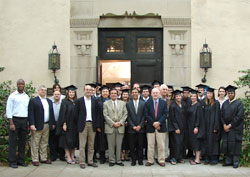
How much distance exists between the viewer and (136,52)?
1286 cm

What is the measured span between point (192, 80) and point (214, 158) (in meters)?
3.88

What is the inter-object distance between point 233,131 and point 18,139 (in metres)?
5.60

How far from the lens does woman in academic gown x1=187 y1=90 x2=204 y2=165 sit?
358 inches

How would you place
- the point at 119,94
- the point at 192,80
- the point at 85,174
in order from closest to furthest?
1. the point at 85,174
2. the point at 119,94
3. the point at 192,80

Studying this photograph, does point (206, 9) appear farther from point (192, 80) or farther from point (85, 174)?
point (85, 174)

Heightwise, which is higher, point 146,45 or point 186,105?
point 146,45

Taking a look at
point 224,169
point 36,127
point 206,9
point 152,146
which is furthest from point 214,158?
point 206,9

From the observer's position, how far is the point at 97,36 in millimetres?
12594

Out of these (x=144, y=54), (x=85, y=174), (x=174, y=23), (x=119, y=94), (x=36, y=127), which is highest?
(x=174, y=23)

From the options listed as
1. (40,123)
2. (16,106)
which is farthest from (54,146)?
(16,106)

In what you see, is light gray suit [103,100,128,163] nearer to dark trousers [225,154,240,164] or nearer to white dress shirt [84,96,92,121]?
white dress shirt [84,96,92,121]

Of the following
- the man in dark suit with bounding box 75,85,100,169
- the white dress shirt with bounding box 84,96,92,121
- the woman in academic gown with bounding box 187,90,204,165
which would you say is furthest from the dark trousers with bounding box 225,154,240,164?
the white dress shirt with bounding box 84,96,92,121

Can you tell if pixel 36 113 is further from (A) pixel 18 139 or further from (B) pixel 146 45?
(B) pixel 146 45

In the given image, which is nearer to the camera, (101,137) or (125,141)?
(101,137)
